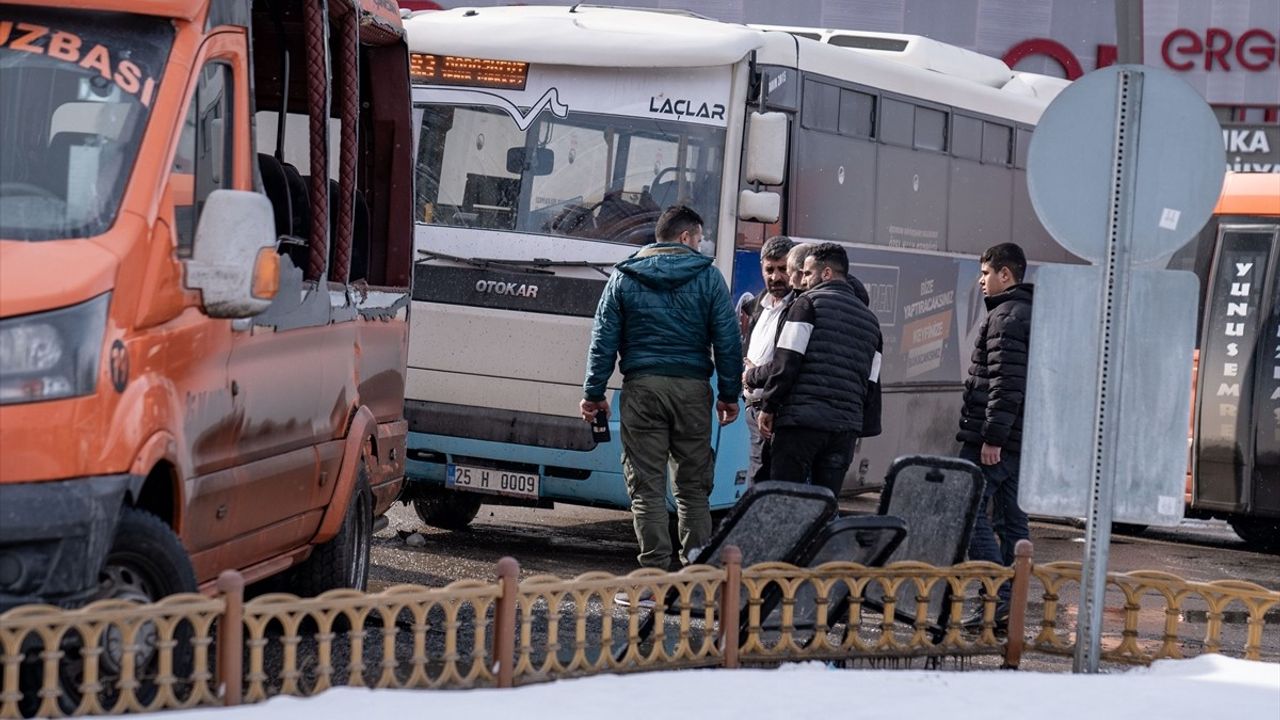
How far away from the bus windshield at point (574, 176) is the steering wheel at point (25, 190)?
592 cm

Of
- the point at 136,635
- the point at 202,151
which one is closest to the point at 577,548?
the point at 202,151

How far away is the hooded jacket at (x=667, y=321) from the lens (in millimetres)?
9508

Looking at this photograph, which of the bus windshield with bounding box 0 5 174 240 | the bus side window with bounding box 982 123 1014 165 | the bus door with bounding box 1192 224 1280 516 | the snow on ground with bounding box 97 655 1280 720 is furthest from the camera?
the bus side window with bounding box 982 123 1014 165

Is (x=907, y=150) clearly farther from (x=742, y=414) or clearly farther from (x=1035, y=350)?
(x=1035, y=350)

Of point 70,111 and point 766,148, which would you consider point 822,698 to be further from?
point 766,148

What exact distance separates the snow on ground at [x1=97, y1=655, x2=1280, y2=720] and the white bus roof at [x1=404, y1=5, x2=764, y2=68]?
17.8ft

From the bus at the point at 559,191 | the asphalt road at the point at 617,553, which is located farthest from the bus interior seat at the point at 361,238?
the bus at the point at 559,191

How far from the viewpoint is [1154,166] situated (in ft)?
23.4

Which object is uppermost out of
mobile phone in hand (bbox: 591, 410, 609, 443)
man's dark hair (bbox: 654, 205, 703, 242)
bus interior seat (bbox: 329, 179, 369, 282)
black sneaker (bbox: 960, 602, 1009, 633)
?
man's dark hair (bbox: 654, 205, 703, 242)

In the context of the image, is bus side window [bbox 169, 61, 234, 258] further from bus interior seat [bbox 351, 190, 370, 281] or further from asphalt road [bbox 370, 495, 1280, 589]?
asphalt road [bbox 370, 495, 1280, 589]

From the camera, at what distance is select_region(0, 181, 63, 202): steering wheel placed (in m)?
6.14

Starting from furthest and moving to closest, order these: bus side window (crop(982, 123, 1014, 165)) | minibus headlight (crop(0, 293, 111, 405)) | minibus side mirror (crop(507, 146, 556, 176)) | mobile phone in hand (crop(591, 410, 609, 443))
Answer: bus side window (crop(982, 123, 1014, 165))
minibus side mirror (crop(507, 146, 556, 176))
mobile phone in hand (crop(591, 410, 609, 443))
minibus headlight (crop(0, 293, 111, 405))

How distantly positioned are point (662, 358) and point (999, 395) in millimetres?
1675

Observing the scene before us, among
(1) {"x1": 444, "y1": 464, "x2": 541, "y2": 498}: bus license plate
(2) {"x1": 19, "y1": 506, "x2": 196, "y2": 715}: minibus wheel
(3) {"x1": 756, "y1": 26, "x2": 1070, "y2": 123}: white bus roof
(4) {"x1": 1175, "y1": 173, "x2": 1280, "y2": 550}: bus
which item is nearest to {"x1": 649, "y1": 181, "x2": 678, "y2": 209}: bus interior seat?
(3) {"x1": 756, "y1": 26, "x2": 1070, "y2": 123}: white bus roof
